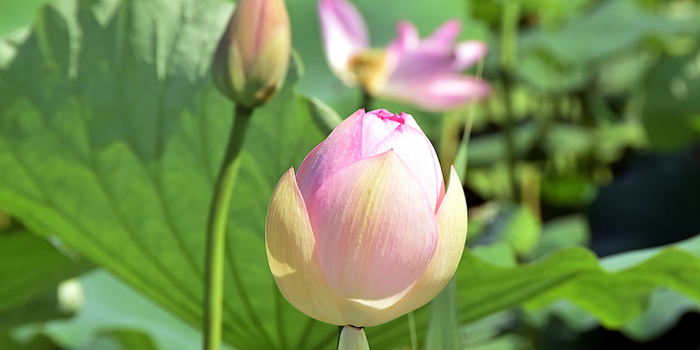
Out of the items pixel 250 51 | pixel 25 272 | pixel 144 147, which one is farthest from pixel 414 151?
pixel 25 272

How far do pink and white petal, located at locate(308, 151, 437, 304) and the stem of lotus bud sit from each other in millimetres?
18

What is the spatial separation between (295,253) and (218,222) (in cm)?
12

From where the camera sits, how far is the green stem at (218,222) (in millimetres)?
324

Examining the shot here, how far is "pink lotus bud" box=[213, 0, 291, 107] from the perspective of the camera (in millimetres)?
322

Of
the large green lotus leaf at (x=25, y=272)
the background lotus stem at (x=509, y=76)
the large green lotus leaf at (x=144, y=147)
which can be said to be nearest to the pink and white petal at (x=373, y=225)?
the large green lotus leaf at (x=144, y=147)

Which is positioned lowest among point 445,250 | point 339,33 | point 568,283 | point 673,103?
point 673,103

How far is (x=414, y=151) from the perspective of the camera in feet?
0.77

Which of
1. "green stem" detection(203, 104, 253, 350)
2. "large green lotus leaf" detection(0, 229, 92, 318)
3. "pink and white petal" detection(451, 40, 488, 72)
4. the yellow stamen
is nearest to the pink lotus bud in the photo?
"green stem" detection(203, 104, 253, 350)

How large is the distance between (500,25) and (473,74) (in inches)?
12.8

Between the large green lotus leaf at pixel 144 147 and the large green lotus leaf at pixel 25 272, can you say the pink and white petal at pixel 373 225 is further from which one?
the large green lotus leaf at pixel 25 272

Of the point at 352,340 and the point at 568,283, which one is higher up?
the point at 352,340

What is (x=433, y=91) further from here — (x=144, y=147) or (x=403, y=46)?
(x=144, y=147)

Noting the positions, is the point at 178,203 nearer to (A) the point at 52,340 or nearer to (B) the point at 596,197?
(A) the point at 52,340

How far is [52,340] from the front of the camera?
2.53 ft
